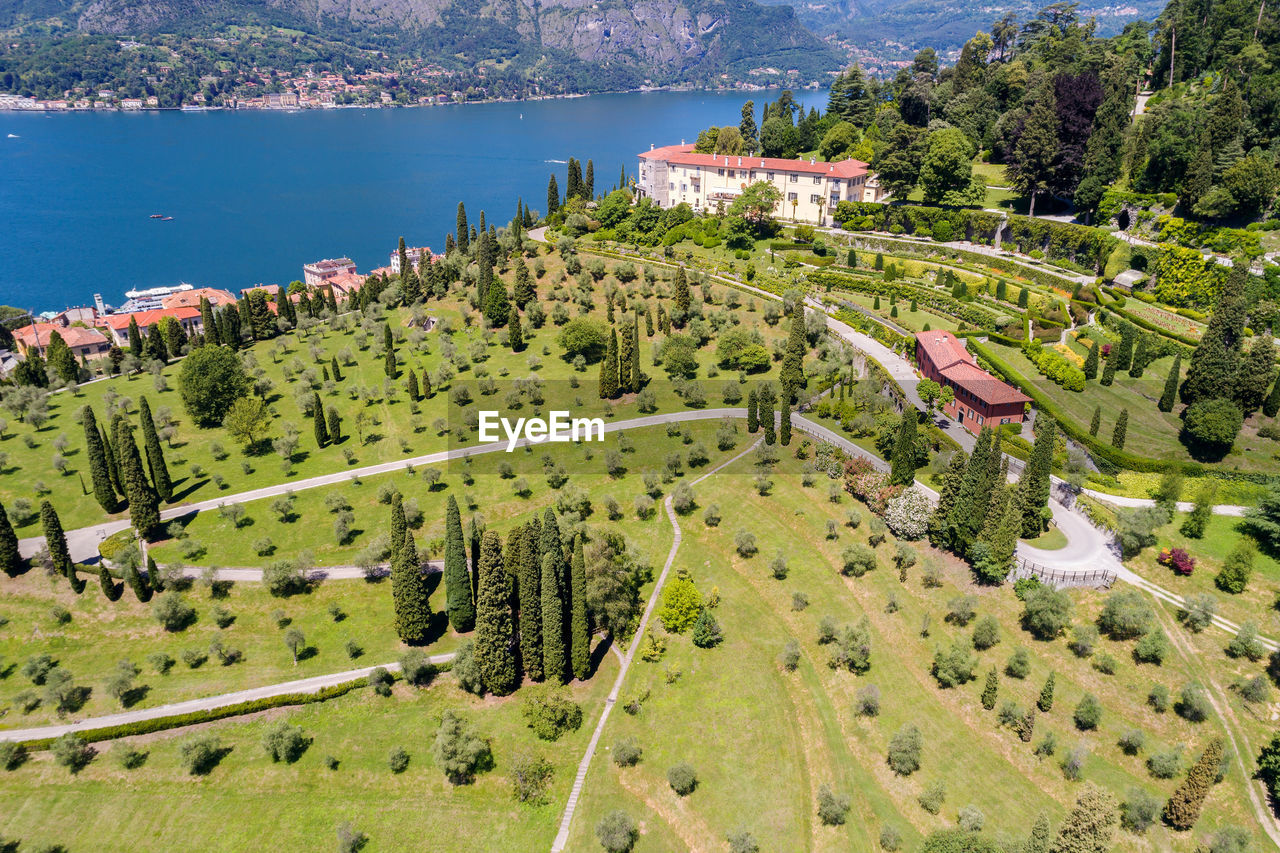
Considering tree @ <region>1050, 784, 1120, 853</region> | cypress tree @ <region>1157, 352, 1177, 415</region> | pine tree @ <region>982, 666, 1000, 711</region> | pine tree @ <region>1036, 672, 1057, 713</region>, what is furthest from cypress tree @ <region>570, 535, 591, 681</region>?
cypress tree @ <region>1157, 352, 1177, 415</region>

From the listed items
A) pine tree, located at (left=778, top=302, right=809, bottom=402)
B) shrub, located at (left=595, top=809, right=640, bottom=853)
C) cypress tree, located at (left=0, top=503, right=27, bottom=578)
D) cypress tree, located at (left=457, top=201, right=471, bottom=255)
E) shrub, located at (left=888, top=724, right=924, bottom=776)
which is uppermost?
cypress tree, located at (left=457, top=201, right=471, bottom=255)

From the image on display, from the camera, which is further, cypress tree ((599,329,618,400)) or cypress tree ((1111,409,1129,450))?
cypress tree ((599,329,618,400))

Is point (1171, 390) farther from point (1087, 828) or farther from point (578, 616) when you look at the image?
point (578, 616)

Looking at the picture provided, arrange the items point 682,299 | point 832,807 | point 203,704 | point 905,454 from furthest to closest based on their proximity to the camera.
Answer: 1. point 682,299
2. point 905,454
3. point 203,704
4. point 832,807

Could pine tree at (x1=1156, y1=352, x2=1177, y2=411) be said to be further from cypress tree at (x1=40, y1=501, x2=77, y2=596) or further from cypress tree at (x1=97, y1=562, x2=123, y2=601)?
cypress tree at (x1=40, y1=501, x2=77, y2=596)

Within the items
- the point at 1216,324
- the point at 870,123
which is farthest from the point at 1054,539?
the point at 870,123

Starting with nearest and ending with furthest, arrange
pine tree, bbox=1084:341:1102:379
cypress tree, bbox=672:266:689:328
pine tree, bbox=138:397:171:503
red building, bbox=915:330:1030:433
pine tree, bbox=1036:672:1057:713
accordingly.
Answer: pine tree, bbox=1036:672:1057:713 → red building, bbox=915:330:1030:433 → pine tree, bbox=138:397:171:503 → pine tree, bbox=1084:341:1102:379 → cypress tree, bbox=672:266:689:328

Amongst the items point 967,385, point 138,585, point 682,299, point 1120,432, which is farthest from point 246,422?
point 1120,432
